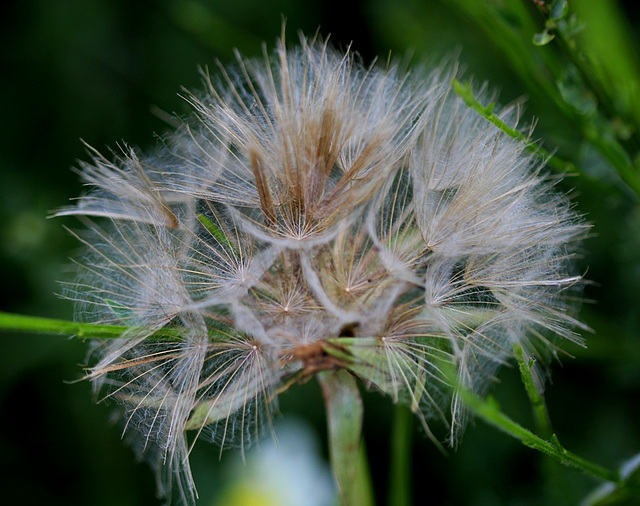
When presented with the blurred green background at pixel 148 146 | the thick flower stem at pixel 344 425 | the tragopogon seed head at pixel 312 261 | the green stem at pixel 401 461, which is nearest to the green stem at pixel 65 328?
the tragopogon seed head at pixel 312 261

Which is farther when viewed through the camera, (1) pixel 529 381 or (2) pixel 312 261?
(2) pixel 312 261

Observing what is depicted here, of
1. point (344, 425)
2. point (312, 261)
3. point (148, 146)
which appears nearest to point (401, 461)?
point (344, 425)

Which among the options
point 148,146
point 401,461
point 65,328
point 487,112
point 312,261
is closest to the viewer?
point 65,328

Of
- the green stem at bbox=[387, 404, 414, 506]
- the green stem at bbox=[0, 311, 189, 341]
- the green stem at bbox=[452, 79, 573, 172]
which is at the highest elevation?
the green stem at bbox=[452, 79, 573, 172]

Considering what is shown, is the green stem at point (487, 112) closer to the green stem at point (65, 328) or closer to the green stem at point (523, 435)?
the green stem at point (523, 435)

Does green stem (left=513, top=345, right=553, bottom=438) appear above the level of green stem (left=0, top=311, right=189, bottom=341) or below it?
below

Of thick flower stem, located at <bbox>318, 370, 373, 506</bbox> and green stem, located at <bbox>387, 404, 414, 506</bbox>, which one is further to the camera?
green stem, located at <bbox>387, 404, 414, 506</bbox>

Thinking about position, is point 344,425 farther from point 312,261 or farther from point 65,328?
point 65,328

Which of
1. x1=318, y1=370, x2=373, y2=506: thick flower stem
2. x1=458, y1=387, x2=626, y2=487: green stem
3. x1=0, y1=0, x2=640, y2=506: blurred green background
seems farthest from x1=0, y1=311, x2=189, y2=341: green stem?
x1=0, y1=0, x2=640, y2=506: blurred green background

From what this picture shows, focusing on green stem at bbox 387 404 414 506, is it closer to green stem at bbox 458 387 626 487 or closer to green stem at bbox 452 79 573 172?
green stem at bbox 458 387 626 487
